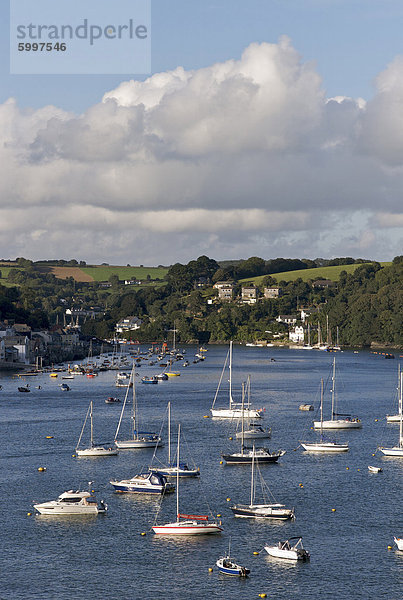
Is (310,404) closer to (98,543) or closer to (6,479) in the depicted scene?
(6,479)

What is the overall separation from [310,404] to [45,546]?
77.4 m

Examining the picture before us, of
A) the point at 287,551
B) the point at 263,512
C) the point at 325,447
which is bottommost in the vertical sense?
the point at 287,551

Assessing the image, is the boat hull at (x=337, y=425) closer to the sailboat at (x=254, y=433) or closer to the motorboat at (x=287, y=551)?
the sailboat at (x=254, y=433)

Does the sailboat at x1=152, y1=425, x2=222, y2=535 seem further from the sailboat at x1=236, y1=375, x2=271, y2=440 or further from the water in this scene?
the sailboat at x1=236, y1=375, x2=271, y2=440

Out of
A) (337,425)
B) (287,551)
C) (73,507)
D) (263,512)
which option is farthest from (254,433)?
(287,551)

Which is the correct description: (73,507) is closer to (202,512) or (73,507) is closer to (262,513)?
(202,512)

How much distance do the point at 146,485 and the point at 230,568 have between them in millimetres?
19544

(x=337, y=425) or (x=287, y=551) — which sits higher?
(x=337, y=425)

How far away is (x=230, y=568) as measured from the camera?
50656mm

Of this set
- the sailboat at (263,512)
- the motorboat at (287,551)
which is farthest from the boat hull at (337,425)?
the motorboat at (287,551)

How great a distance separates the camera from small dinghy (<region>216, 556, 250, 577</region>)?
50.3 metres

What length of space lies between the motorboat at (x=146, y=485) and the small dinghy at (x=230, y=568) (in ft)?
58.3

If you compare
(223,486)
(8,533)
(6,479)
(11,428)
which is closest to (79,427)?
(11,428)

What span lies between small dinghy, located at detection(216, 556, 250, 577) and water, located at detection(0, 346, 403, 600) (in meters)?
0.42
